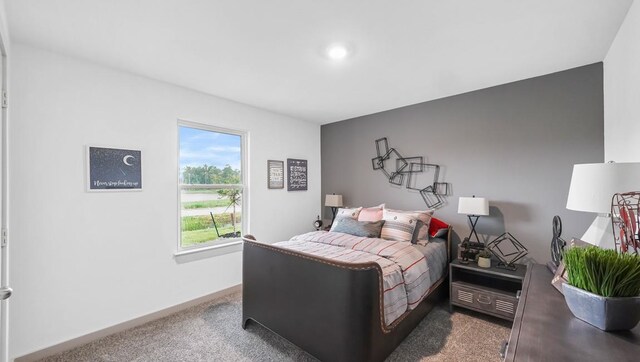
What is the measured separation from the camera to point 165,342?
2.27 m

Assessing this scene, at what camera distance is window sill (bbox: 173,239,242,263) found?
9.55 feet

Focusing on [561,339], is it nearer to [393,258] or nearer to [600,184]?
[600,184]

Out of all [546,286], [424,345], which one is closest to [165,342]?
[424,345]

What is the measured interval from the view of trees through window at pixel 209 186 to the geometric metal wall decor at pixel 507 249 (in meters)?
3.13

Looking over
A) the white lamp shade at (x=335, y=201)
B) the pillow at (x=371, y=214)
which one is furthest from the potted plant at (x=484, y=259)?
the white lamp shade at (x=335, y=201)

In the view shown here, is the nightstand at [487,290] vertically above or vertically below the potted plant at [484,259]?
below

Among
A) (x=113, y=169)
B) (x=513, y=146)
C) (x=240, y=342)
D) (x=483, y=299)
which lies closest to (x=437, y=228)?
(x=483, y=299)

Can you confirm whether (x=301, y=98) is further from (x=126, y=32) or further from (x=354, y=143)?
(x=126, y=32)

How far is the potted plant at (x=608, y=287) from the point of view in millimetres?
882

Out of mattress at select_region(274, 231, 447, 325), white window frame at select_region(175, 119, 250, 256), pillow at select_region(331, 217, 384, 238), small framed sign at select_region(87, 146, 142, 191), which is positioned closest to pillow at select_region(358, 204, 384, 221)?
pillow at select_region(331, 217, 384, 238)

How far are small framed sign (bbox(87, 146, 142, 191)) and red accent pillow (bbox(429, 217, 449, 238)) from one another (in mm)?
3252

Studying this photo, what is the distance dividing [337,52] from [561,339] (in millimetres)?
2182

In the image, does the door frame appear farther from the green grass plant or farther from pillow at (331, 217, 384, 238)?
pillow at (331, 217, 384, 238)

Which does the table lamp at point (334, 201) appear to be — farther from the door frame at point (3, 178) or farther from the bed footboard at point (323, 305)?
the door frame at point (3, 178)
